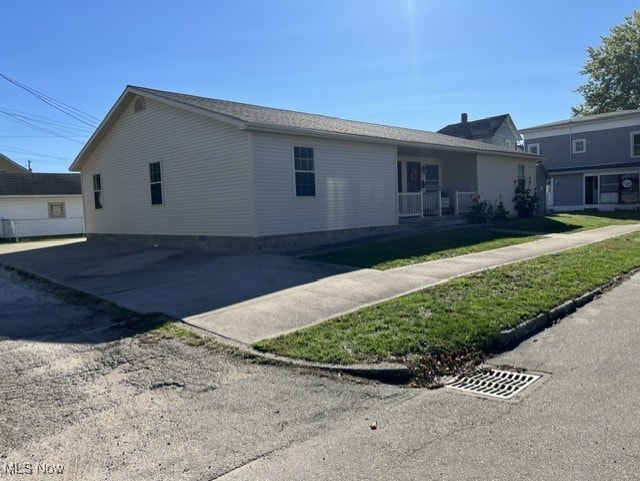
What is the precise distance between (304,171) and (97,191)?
11453 mm

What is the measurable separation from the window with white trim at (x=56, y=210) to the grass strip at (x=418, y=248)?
27.8 m

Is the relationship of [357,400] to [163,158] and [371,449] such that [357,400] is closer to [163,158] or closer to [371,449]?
[371,449]

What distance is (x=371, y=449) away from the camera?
11.5 feet

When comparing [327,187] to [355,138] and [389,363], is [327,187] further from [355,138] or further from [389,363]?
[389,363]

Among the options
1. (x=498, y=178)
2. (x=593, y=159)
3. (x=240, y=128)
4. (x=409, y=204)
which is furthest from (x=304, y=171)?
(x=593, y=159)

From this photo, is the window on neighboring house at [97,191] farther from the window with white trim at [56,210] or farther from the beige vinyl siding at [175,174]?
the window with white trim at [56,210]

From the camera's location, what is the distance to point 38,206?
33.0 m

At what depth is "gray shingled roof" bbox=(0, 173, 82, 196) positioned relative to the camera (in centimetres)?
3216

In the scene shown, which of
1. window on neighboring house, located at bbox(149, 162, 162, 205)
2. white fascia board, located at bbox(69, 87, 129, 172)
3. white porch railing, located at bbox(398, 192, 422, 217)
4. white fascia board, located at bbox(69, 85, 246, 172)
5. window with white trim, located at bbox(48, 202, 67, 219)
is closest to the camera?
white fascia board, located at bbox(69, 85, 246, 172)

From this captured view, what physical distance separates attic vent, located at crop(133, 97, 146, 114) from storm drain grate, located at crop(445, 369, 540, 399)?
52.3 feet

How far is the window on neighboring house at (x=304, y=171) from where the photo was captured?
14.6 metres

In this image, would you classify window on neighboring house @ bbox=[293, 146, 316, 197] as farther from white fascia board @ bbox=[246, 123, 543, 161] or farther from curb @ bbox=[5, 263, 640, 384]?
curb @ bbox=[5, 263, 640, 384]

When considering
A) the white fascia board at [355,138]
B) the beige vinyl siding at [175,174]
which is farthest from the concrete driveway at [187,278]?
the white fascia board at [355,138]
